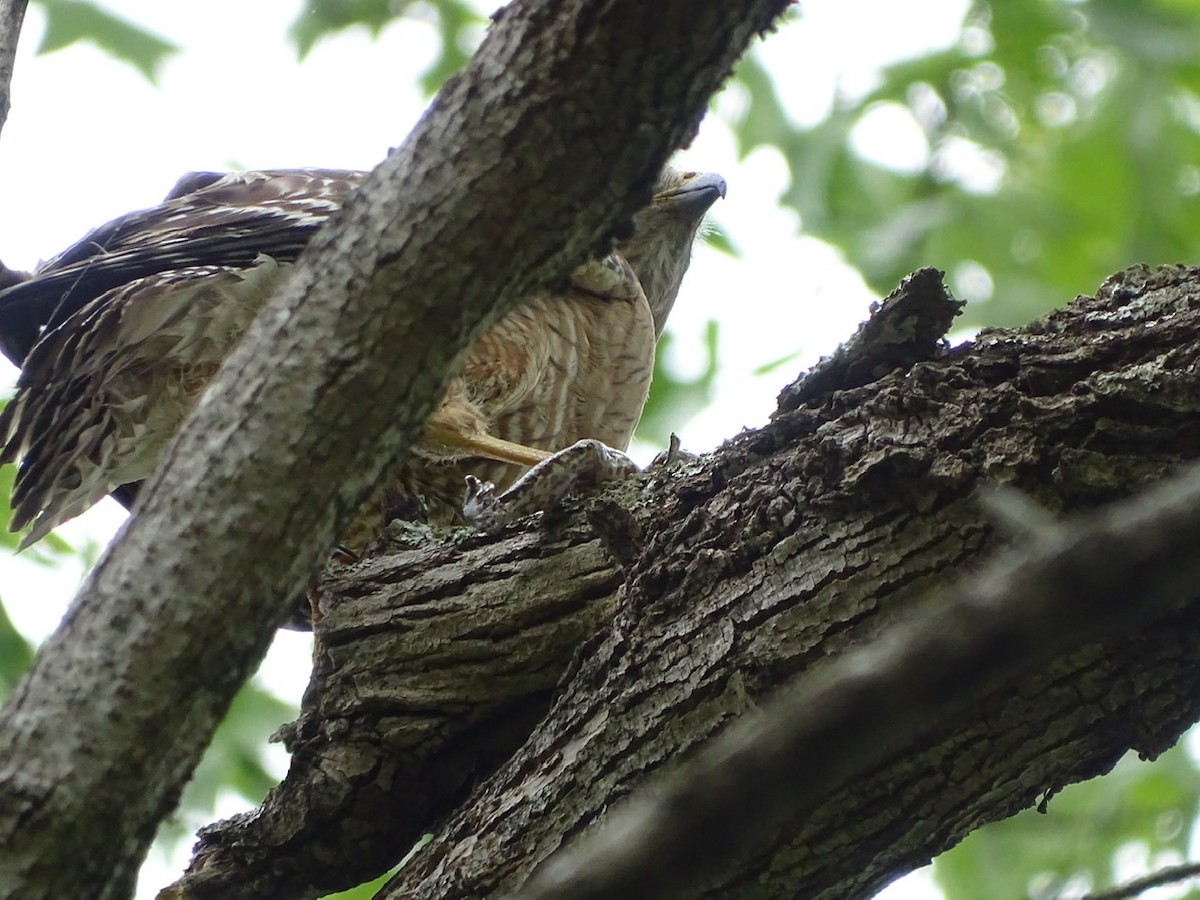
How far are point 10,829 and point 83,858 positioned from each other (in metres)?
0.09

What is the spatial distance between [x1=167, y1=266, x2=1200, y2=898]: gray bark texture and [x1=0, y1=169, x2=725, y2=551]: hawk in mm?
630

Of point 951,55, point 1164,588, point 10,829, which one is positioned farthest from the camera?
point 951,55

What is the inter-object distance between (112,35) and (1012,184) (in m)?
4.35

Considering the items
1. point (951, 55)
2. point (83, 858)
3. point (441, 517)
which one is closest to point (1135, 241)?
point (951, 55)

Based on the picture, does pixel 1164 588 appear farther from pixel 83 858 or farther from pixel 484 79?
pixel 83 858

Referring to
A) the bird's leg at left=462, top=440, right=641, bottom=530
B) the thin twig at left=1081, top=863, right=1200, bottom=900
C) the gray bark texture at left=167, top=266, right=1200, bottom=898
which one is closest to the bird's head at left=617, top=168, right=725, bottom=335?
the bird's leg at left=462, top=440, right=641, bottom=530

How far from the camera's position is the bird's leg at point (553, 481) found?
9.05ft

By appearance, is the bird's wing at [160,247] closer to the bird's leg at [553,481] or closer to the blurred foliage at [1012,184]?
the bird's leg at [553,481]

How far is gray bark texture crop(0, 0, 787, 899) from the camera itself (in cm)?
152

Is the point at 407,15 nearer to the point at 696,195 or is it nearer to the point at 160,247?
the point at 696,195

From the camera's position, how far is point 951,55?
21.1 ft

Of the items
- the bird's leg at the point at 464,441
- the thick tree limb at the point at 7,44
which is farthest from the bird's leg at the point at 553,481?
the thick tree limb at the point at 7,44

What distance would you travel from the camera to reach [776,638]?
2.02 meters

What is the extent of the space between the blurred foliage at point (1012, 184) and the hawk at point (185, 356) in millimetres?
2023
